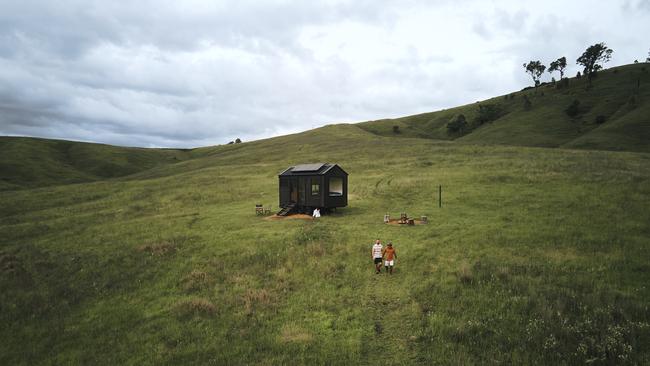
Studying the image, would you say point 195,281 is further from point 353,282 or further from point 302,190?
point 302,190

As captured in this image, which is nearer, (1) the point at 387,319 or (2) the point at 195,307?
(1) the point at 387,319

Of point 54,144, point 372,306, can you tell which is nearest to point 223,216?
point 372,306

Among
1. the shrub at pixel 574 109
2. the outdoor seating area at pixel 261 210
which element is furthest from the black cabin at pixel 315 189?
the shrub at pixel 574 109

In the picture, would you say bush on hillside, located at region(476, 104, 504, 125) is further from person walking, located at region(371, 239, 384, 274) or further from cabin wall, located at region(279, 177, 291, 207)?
person walking, located at region(371, 239, 384, 274)

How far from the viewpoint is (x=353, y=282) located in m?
19.6

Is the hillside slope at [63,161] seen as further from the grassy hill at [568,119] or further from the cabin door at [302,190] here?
the grassy hill at [568,119]

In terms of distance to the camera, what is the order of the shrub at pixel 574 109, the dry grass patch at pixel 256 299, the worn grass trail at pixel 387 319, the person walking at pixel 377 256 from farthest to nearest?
the shrub at pixel 574 109 → the person walking at pixel 377 256 → the dry grass patch at pixel 256 299 → the worn grass trail at pixel 387 319

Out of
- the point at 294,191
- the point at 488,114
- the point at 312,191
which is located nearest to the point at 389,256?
the point at 312,191

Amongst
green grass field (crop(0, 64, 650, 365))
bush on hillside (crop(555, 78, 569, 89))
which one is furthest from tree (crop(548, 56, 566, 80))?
green grass field (crop(0, 64, 650, 365))

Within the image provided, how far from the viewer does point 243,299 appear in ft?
60.8

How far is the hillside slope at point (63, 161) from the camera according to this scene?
102 m

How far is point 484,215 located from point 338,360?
22305 mm

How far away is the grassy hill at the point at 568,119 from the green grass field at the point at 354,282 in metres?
51.7

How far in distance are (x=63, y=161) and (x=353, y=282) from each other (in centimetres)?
14145
